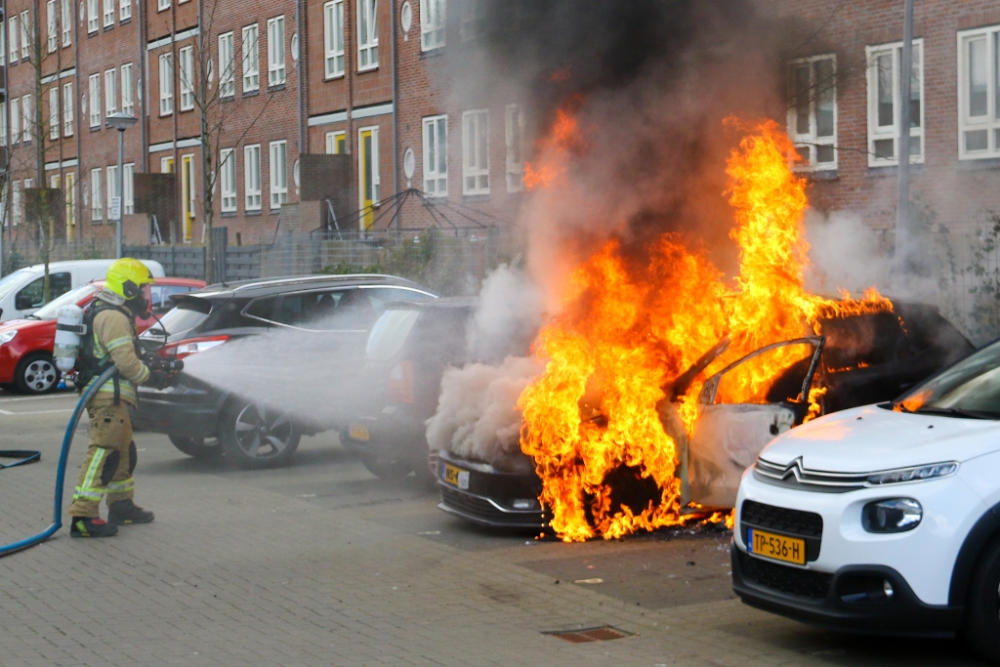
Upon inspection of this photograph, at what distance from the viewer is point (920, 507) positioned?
530 centimetres

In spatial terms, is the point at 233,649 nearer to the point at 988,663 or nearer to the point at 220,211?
the point at 988,663

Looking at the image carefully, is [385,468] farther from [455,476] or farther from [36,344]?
[36,344]

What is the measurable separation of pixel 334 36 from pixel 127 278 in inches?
Result: 959

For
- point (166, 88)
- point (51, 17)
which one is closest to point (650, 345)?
point (166, 88)

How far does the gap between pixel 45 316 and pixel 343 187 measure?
1306 centimetres

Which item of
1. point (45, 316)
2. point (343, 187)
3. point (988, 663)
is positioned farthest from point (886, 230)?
point (343, 187)

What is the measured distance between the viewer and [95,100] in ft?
153

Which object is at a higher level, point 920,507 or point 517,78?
point 517,78

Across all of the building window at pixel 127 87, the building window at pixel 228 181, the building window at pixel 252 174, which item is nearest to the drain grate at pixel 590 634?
the building window at pixel 252 174

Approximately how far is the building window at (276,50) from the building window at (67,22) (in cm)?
1587

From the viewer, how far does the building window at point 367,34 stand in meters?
29.8

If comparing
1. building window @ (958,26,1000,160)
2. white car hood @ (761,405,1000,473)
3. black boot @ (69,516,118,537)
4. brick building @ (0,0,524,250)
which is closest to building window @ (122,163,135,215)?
brick building @ (0,0,524,250)

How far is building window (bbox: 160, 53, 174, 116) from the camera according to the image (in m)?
40.7

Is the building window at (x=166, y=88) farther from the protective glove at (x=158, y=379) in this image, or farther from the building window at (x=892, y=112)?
the protective glove at (x=158, y=379)
